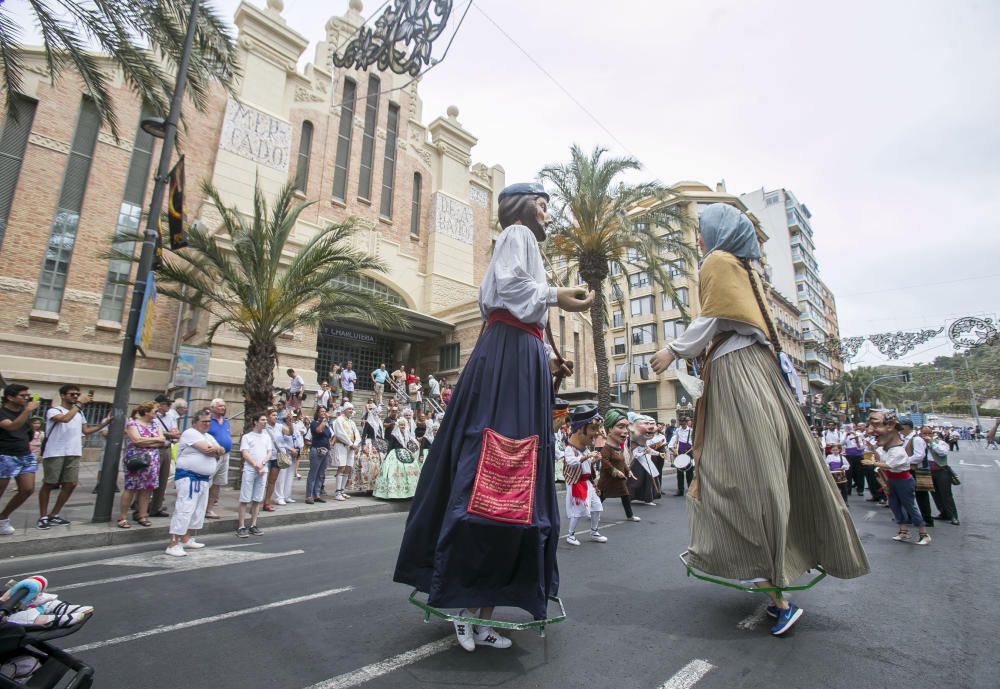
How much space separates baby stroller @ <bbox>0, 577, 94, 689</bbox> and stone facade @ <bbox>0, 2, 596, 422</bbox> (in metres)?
9.75

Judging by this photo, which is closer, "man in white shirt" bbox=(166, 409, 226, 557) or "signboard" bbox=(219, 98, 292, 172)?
"man in white shirt" bbox=(166, 409, 226, 557)

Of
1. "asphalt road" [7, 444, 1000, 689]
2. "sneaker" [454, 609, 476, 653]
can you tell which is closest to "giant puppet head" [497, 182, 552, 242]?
"sneaker" [454, 609, 476, 653]

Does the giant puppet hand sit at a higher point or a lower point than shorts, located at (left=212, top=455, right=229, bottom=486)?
higher

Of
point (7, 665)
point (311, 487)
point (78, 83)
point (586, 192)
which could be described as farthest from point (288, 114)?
point (7, 665)

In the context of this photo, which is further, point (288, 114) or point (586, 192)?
point (288, 114)

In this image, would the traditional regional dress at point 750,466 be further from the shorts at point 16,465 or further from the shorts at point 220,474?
the shorts at point 16,465

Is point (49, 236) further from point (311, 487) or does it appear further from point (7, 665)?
point (7, 665)

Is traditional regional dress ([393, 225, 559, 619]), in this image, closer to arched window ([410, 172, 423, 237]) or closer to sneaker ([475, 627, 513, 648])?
sneaker ([475, 627, 513, 648])

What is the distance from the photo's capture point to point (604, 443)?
7.34m

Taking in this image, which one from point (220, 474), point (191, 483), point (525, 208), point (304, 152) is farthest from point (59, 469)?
point (304, 152)

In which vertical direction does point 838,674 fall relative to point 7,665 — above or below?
below

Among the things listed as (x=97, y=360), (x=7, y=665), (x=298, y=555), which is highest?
(x=97, y=360)

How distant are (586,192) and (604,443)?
10.7 metres

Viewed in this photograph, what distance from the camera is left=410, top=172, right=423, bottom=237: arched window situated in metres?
27.2
